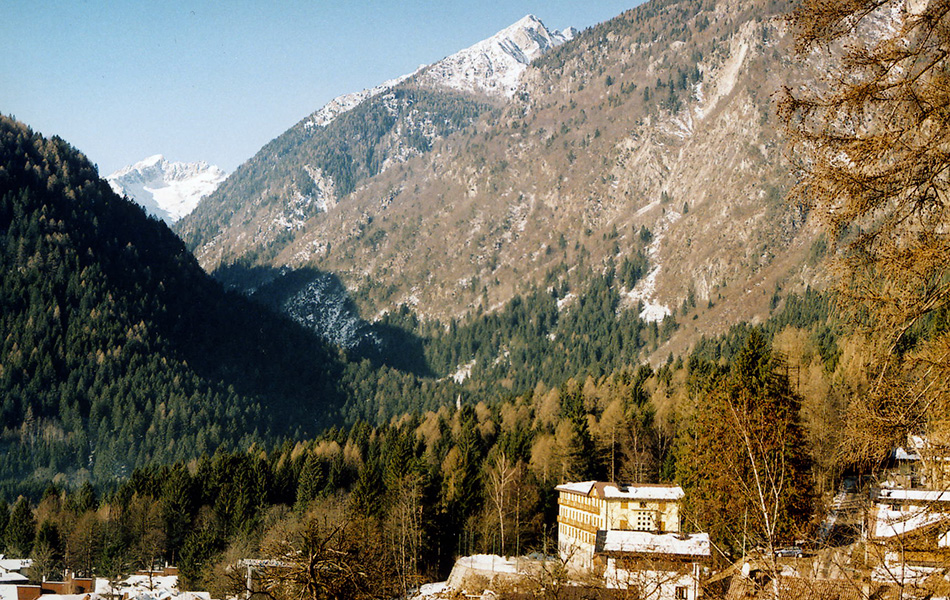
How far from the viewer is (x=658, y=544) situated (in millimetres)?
41594

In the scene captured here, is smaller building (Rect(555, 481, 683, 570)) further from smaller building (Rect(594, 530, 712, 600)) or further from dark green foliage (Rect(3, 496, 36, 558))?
dark green foliage (Rect(3, 496, 36, 558))

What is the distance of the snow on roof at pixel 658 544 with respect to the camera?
3874 cm

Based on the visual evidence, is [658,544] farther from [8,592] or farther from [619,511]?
[8,592]

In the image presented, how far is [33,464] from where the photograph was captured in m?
187

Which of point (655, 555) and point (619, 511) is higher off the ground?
point (655, 555)

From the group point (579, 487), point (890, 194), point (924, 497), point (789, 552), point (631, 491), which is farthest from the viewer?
point (579, 487)

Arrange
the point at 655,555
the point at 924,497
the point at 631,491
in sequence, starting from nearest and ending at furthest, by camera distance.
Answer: the point at 924,497
the point at 655,555
the point at 631,491

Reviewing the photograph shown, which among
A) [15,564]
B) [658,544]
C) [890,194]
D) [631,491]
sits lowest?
[15,564]

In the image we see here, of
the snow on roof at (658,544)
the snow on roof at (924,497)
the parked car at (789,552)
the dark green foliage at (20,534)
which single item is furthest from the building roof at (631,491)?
the dark green foliage at (20,534)

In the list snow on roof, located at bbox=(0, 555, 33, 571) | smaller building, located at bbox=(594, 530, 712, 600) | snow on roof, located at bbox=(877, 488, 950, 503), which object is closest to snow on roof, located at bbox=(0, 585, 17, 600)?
snow on roof, located at bbox=(0, 555, 33, 571)

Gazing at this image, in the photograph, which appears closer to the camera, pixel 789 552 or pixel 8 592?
pixel 789 552

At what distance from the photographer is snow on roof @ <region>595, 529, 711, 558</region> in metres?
38.7

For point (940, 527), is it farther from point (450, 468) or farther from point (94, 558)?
point (94, 558)

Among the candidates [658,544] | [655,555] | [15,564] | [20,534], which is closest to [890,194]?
[655,555]
